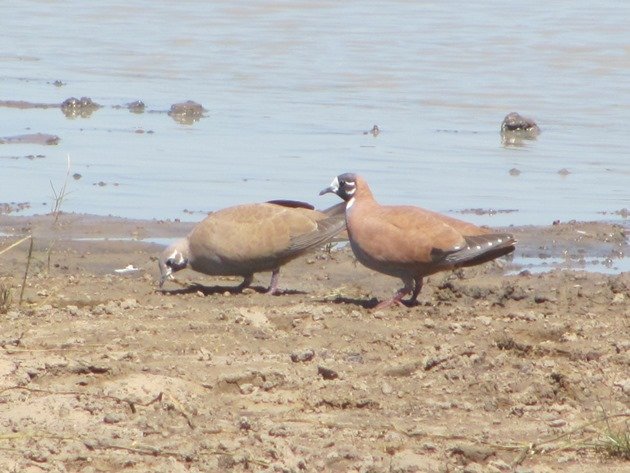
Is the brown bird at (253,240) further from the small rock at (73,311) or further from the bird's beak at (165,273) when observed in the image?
the small rock at (73,311)

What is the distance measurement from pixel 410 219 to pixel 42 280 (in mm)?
2153

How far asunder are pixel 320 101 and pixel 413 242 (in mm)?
7851

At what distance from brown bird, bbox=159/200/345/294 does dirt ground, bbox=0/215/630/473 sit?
0.22 metres

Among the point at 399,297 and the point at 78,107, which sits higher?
the point at 399,297

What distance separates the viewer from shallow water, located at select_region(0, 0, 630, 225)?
461 inches

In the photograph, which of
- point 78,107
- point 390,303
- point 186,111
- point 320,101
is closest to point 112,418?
point 390,303

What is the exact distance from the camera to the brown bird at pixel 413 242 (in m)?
8.00

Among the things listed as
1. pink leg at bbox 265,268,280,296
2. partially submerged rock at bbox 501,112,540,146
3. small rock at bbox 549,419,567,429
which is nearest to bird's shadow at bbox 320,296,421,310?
pink leg at bbox 265,268,280,296

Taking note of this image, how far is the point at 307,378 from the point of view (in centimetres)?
602

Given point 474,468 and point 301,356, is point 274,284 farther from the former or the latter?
point 474,468

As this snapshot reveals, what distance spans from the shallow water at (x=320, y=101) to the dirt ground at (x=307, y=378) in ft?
9.64

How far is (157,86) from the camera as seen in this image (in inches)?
667

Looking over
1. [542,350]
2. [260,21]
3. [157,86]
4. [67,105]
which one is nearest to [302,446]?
[542,350]

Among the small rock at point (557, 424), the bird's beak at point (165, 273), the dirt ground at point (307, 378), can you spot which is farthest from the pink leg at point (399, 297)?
the small rock at point (557, 424)
